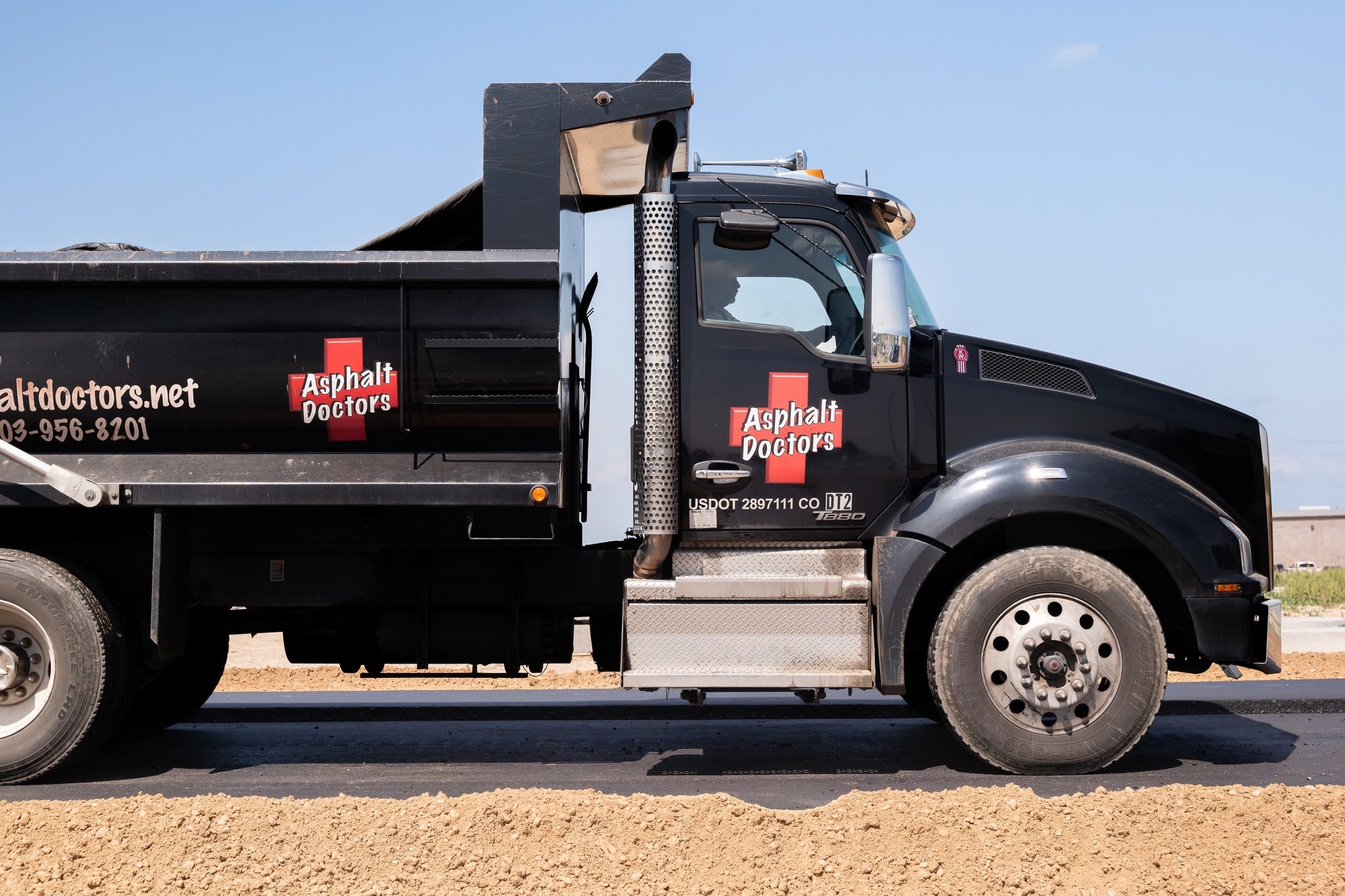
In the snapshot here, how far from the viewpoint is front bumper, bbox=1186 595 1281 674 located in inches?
209

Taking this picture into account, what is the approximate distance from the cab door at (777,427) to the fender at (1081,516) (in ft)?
1.02

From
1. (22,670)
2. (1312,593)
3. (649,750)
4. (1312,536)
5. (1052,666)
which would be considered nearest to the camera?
(1052,666)

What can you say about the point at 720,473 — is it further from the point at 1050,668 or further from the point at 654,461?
the point at 1050,668

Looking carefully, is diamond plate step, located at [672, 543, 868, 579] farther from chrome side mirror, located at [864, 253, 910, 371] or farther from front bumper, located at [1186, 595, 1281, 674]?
front bumper, located at [1186, 595, 1281, 674]

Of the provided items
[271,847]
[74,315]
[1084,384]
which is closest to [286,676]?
[74,315]

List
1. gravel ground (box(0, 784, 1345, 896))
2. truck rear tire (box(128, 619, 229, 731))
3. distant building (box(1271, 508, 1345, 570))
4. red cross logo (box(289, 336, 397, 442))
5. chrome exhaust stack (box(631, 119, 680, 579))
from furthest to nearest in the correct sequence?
distant building (box(1271, 508, 1345, 570)) < truck rear tire (box(128, 619, 229, 731)) < chrome exhaust stack (box(631, 119, 680, 579)) < red cross logo (box(289, 336, 397, 442)) < gravel ground (box(0, 784, 1345, 896))

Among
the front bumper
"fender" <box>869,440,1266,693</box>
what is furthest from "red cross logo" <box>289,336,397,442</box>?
the front bumper

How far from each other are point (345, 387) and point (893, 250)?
2.91 m

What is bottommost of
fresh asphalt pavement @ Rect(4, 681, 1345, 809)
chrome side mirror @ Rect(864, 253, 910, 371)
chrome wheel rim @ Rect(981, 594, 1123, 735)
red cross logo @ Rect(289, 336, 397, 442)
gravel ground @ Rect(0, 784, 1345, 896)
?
fresh asphalt pavement @ Rect(4, 681, 1345, 809)

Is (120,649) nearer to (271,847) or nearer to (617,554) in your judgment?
(271,847)

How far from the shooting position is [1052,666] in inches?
203

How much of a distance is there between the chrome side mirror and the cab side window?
0.28 m

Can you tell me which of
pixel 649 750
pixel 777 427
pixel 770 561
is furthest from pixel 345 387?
pixel 649 750

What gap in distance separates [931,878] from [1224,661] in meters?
2.60
